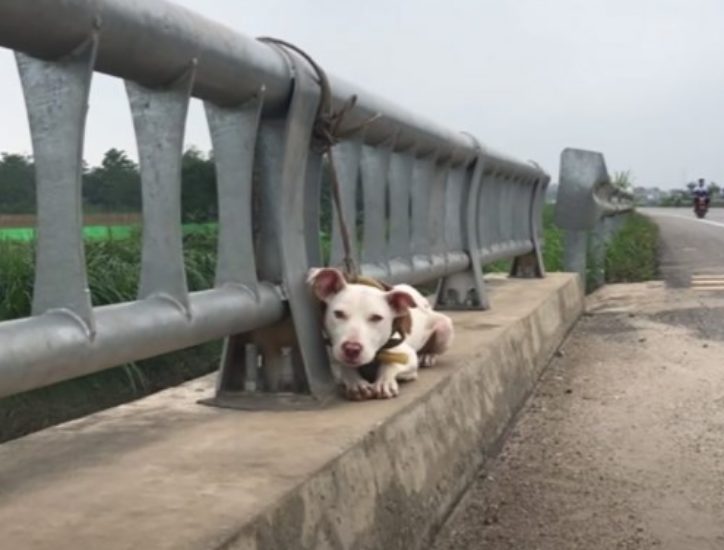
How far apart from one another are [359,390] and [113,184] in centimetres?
99

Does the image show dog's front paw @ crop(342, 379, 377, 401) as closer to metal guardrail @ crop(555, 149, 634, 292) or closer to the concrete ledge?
the concrete ledge

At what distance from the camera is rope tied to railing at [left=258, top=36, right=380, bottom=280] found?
163 inches

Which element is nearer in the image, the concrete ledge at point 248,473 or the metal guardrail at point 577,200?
the concrete ledge at point 248,473

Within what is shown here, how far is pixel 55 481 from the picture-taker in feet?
9.36

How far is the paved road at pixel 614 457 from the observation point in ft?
12.4

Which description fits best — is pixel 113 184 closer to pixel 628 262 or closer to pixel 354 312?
pixel 354 312

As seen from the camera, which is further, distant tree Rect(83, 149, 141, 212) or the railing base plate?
the railing base plate

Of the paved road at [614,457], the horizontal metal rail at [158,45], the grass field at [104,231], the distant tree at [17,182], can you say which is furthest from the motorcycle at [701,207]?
the distant tree at [17,182]

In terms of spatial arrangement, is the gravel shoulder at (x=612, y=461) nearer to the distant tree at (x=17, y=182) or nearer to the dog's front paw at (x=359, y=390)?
the dog's front paw at (x=359, y=390)

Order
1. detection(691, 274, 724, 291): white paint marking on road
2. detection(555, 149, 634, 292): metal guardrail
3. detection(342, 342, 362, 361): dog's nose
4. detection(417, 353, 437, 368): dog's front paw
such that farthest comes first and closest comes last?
detection(691, 274, 724, 291): white paint marking on road, detection(555, 149, 634, 292): metal guardrail, detection(417, 353, 437, 368): dog's front paw, detection(342, 342, 362, 361): dog's nose

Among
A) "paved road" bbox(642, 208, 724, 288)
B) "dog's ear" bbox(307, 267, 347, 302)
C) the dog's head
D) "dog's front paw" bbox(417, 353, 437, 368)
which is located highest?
"dog's ear" bbox(307, 267, 347, 302)

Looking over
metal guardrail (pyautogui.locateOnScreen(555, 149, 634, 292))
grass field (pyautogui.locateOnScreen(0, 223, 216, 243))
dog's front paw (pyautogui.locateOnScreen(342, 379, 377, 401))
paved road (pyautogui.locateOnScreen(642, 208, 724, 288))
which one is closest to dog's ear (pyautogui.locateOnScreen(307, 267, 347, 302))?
dog's front paw (pyautogui.locateOnScreen(342, 379, 377, 401))

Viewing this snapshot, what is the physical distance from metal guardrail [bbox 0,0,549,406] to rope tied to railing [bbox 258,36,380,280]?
2.0 inches

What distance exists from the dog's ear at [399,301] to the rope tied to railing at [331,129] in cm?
17
